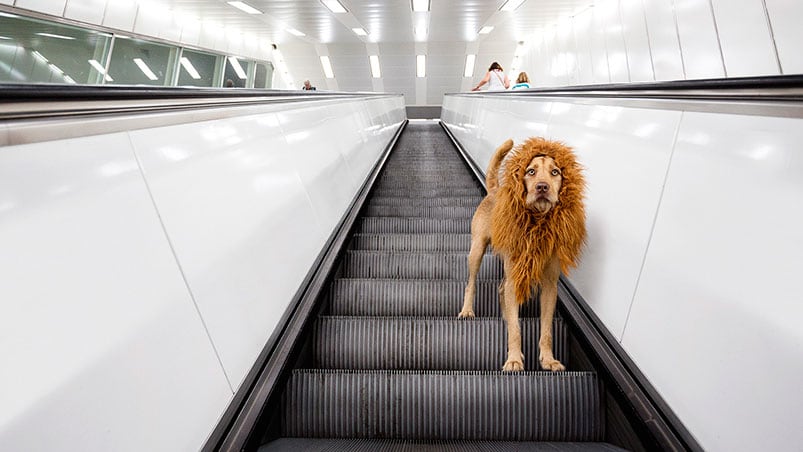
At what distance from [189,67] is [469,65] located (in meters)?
12.3

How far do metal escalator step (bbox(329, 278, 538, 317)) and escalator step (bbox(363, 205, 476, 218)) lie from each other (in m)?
1.70

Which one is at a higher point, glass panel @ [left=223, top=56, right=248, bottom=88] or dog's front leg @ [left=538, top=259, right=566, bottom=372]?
glass panel @ [left=223, top=56, right=248, bottom=88]

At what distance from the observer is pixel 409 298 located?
2.91 m

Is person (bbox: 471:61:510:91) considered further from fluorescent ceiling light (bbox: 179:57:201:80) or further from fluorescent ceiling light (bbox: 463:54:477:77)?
fluorescent ceiling light (bbox: 463:54:477:77)

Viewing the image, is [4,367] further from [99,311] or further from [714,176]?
[714,176]

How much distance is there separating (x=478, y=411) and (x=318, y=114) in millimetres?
3172

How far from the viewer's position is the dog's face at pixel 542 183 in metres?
2.08

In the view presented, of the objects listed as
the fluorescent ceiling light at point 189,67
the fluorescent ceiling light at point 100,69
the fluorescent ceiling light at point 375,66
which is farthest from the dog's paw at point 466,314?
the fluorescent ceiling light at point 375,66

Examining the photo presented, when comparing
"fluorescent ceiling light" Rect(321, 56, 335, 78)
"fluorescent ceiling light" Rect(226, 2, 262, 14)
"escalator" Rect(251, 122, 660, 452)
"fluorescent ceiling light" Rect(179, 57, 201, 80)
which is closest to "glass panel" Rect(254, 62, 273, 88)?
"fluorescent ceiling light" Rect(321, 56, 335, 78)

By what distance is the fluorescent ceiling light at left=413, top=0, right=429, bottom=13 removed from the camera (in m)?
12.4

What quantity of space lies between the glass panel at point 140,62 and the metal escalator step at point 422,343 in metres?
9.75

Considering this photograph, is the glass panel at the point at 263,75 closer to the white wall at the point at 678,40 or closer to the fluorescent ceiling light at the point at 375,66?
the fluorescent ceiling light at the point at 375,66

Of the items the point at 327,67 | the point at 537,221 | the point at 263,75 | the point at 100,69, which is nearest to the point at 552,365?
the point at 537,221

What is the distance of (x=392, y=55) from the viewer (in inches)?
782
